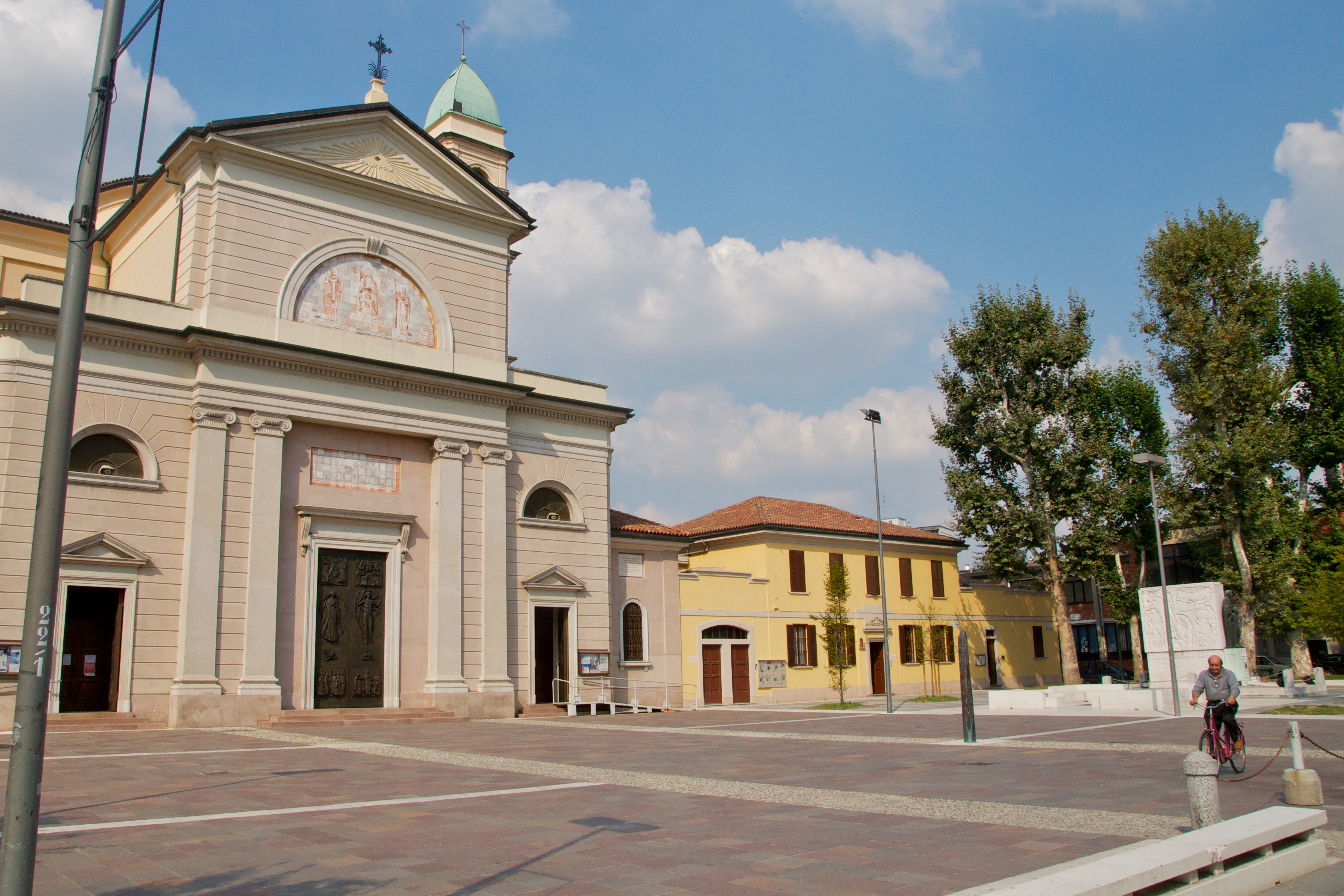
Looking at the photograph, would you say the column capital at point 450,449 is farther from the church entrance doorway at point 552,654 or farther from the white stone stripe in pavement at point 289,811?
the white stone stripe in pavement at point 289,811

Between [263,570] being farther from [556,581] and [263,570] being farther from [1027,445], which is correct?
[1027,445]

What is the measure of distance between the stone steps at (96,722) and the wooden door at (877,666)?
28.9 meters

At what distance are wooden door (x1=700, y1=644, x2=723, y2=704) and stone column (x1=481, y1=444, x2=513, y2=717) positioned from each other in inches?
407

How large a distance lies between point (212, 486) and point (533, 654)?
985cm

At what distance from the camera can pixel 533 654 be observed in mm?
27297

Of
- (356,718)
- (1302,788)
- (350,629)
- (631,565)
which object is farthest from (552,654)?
(1302,788)

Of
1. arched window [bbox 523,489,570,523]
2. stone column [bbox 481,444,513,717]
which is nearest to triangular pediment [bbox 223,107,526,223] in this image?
stone column [bbox 481,444,513,717]

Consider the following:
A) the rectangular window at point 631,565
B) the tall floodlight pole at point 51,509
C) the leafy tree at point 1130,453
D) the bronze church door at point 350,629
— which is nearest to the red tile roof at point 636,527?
the rectangular window at point 631,565

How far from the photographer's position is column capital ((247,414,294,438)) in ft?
74.4

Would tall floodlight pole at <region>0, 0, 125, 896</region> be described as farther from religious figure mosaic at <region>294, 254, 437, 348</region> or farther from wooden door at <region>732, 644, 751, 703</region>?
wooden door at <region>732, 644, 751, 703</region>

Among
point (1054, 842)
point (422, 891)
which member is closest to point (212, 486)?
point (422, 891)

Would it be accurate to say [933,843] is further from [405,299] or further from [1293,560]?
[1293,560]

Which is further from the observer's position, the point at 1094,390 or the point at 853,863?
the point at 1094,390

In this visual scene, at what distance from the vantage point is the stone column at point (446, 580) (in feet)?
81.1
